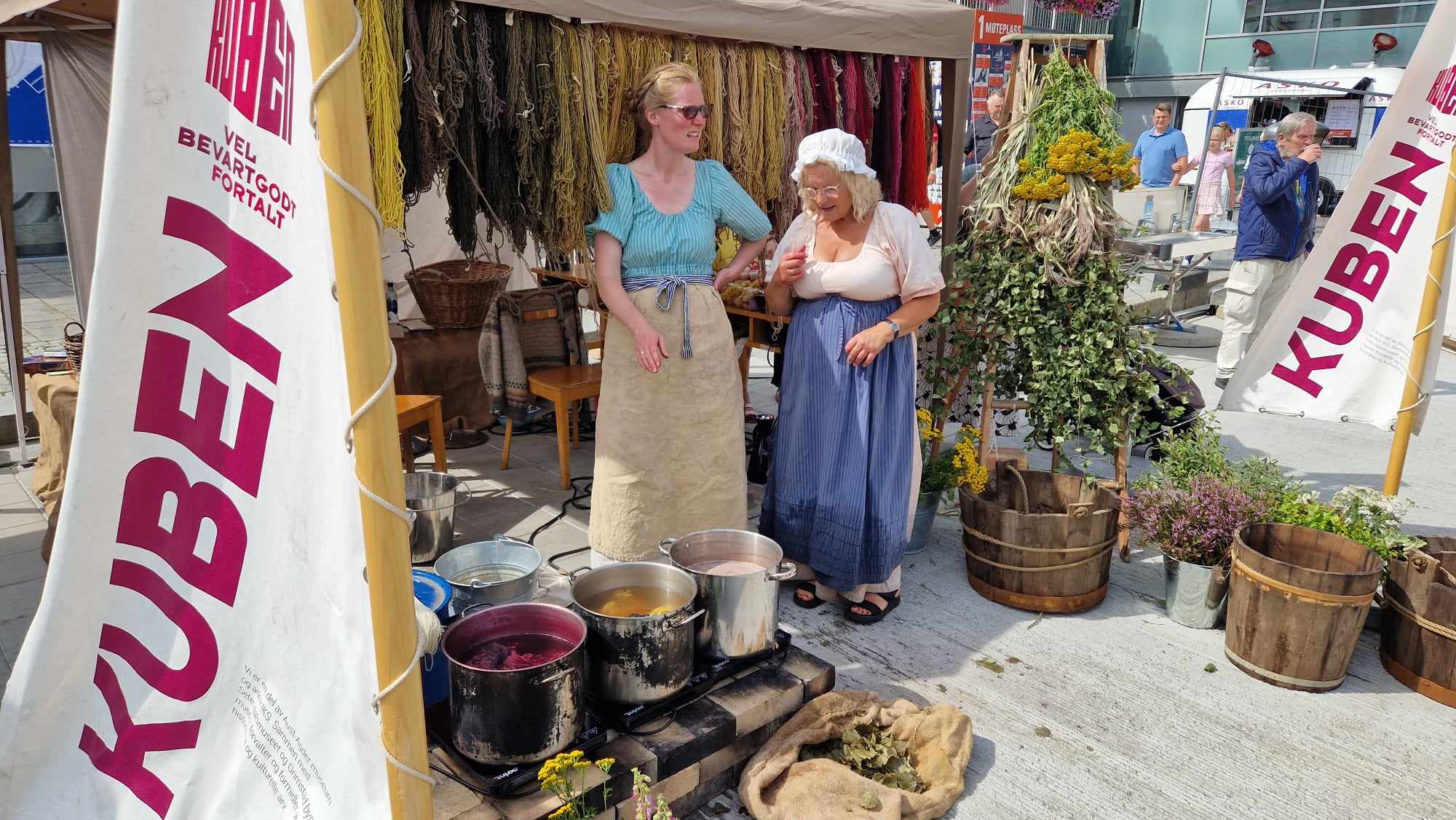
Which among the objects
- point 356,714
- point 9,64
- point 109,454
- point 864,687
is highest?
point 9,64

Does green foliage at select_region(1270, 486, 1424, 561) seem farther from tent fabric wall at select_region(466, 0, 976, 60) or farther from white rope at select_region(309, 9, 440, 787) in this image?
white rope at select_region(309, 9, 440, 787)

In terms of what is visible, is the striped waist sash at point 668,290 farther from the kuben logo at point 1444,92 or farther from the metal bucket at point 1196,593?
the kuben logo at point 1444,92

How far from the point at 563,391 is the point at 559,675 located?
3.13 meters

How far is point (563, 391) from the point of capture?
17.1 ft

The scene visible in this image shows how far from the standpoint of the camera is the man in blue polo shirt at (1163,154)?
11461 millimetres

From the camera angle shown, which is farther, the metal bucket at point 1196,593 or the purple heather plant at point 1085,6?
the purple heather plant at point 1085,6

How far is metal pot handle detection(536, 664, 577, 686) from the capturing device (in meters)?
2.19

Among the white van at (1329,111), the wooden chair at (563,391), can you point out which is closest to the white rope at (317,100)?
the wooden chair at (563,391)

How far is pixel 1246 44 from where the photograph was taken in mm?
22484

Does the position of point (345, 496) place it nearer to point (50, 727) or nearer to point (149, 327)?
point (149, 327)

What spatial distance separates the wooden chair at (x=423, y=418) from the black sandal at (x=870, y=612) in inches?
92.7

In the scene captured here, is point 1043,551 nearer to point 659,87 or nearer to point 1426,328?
point 1426,328

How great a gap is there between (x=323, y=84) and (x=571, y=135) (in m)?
2.44

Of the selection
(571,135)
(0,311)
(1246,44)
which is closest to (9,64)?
(0,311)
